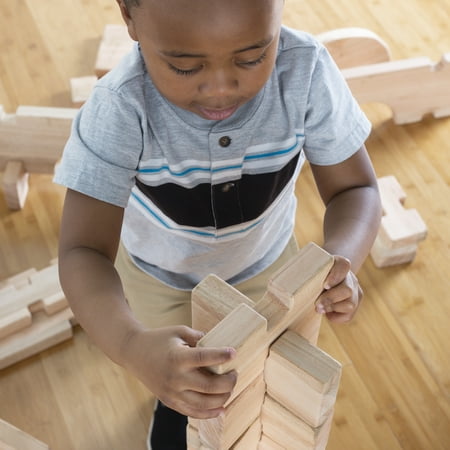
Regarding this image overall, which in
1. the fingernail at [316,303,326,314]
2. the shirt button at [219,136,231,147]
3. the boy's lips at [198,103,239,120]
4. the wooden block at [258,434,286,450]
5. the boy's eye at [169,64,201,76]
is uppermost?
the boy's eye at [169,64,201,76]

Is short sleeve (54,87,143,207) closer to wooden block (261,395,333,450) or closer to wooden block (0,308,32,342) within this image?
wooden block (261,395,333,450)

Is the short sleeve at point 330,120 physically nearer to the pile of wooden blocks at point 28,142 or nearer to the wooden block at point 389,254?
the wooden block at point 389,254

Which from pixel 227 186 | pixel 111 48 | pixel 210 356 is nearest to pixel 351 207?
pixel 227 186

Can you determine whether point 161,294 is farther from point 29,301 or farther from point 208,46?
point 208,46

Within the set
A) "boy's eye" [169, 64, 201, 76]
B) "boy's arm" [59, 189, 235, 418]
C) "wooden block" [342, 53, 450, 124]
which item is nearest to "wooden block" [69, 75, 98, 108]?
"wooden block" [342, 53, 450, 124]

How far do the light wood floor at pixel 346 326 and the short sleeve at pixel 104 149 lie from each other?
1.54 ft

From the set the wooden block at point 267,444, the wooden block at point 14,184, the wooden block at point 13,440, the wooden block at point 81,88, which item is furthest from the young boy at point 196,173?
the wooden block at point 81,88

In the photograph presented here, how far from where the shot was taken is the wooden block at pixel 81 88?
4.42 ft

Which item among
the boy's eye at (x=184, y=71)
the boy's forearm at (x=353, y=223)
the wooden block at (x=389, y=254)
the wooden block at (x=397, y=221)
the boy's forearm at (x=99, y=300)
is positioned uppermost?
the boy's eye at (x=184, y=71)

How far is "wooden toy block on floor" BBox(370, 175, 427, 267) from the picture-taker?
1.18 meters

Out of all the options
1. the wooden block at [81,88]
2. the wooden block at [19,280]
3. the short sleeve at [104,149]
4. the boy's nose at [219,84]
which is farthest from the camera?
the wooden block at [81,88]

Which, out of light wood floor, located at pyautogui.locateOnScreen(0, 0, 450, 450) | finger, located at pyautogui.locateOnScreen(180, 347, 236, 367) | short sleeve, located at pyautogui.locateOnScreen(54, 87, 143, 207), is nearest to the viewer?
finger, located at pyautogui.locateOnScreen(180, 347, 236, 367)

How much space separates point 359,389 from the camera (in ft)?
3.50

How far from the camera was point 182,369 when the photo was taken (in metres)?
0.50
